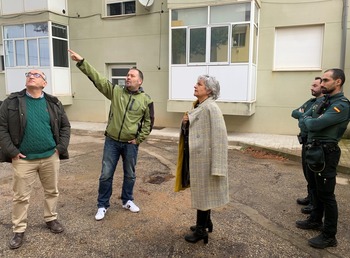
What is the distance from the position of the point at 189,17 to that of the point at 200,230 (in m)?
8.17

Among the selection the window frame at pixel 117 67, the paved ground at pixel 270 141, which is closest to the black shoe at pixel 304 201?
the paved ground at pixel 270 141

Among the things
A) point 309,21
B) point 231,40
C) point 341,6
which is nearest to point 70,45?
point 231,40

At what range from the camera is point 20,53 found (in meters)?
12.7

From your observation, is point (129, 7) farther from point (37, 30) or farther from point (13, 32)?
point (13, 32)

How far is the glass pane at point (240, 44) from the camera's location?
30.7 ft

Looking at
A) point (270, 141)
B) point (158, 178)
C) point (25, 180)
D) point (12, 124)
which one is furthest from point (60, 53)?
point (25, 180)

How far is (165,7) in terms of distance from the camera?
1102cm

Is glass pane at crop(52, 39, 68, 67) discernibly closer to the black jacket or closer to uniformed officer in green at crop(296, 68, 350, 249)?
the black jacket

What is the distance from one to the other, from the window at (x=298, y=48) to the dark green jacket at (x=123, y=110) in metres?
7.46

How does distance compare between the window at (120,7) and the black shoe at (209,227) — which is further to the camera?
the window at (120,7)

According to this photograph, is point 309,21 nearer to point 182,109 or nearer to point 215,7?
point 215,7

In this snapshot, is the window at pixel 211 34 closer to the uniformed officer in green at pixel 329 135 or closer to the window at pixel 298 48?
the window at pixel 298 48

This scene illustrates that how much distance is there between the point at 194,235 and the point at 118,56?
992 centimetres

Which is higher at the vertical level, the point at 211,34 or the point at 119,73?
the point at 211,34
